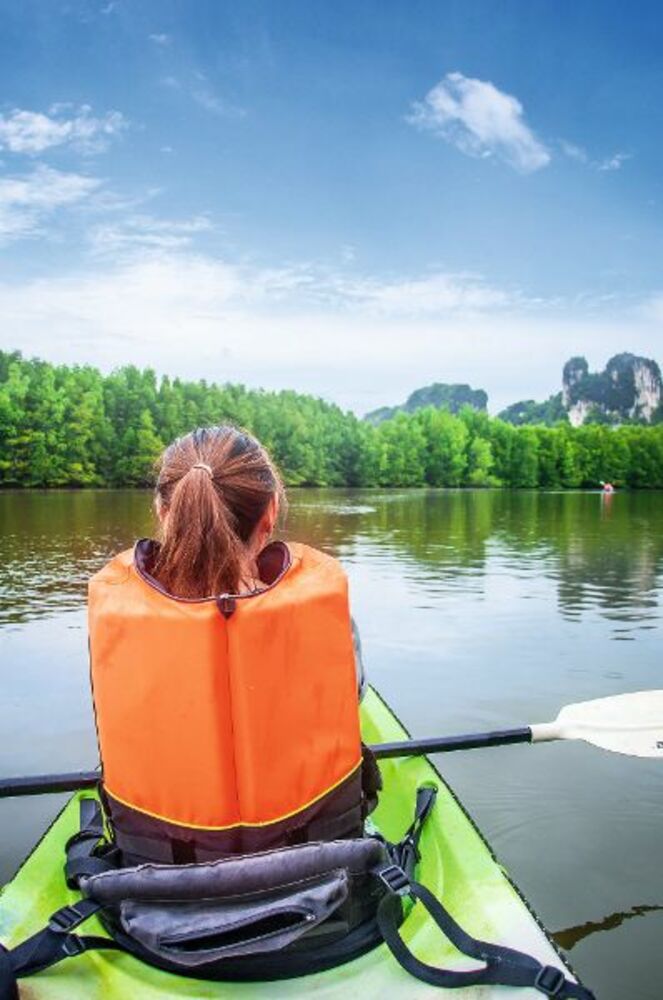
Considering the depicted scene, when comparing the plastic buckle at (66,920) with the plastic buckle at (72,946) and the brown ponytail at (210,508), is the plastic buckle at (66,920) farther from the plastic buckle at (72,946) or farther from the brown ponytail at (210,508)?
the brown ponytail at (210,508)

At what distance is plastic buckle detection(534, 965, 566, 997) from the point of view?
1978 millimetres

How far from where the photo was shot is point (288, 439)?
82.8m

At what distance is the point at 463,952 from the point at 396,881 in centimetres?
23

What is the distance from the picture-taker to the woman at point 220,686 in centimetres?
213

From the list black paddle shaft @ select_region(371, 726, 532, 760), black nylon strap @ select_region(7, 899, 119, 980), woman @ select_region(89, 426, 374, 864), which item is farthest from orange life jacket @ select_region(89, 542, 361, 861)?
black paddle shaft @ select_region(371, 726, 532, 760)

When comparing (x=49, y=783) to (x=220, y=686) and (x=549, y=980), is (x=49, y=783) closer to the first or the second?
(x=220, y=686)

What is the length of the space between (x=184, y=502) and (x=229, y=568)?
0.22m

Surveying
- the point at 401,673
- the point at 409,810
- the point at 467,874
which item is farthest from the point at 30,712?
the point at 467,874

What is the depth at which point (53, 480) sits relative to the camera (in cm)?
6384

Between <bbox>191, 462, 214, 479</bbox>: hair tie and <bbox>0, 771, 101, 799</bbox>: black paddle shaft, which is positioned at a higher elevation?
<bbox>191, 462, 214, 479</bbox>: hair tie

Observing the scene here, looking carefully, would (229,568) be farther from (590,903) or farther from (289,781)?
(590,903)

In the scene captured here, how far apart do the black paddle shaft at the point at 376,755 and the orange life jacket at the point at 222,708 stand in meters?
0.97

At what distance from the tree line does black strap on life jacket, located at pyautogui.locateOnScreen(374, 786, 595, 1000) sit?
59300 millimetres

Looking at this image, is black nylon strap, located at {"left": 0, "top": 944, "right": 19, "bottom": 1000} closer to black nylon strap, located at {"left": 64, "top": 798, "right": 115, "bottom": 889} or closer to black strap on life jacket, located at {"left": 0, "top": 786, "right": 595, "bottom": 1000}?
black strap on life jacket, located at {"left": 0, "top": 786, "right": 595, "bottom": 1000}
